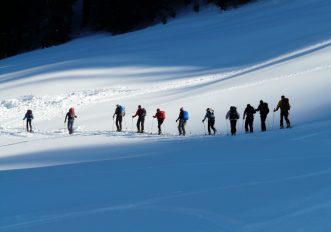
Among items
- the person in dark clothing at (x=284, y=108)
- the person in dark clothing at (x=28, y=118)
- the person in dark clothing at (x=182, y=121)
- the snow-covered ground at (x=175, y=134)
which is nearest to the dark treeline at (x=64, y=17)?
the snow-covered ground at (x=175, y=134)

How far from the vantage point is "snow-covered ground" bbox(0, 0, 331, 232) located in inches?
327

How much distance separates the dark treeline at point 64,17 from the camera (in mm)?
52688

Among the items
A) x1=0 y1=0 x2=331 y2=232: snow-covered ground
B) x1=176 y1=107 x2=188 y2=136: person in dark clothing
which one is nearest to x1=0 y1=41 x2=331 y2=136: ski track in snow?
x1=0 y1=0 x2=331 y2=232: snow-covered ground

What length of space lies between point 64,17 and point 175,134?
41.5m

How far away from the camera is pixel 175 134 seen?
20.8 m

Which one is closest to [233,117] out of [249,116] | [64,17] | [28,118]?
[249,116]

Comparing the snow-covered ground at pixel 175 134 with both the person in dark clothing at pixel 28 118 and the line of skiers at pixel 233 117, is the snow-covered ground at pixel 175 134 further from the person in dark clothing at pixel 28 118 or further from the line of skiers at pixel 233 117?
the line of skiers at pixel 233 117

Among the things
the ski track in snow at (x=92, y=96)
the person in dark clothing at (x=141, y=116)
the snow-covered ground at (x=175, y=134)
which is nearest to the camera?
the snow-covered ground at (x=175, y=134)

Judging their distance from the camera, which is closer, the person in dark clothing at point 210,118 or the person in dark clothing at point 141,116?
the person in dark clothing at point 210,118

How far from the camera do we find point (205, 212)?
8.11m

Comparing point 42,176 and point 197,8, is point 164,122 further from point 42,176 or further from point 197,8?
point 197,8

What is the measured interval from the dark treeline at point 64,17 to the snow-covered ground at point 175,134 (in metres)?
3.80

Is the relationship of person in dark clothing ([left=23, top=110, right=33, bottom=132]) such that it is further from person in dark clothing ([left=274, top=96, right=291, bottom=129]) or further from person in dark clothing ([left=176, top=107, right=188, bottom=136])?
person in dark clothing ([left=274, top=96, right=291, bottom=129])

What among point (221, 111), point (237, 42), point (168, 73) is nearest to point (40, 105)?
point (168, 73)
